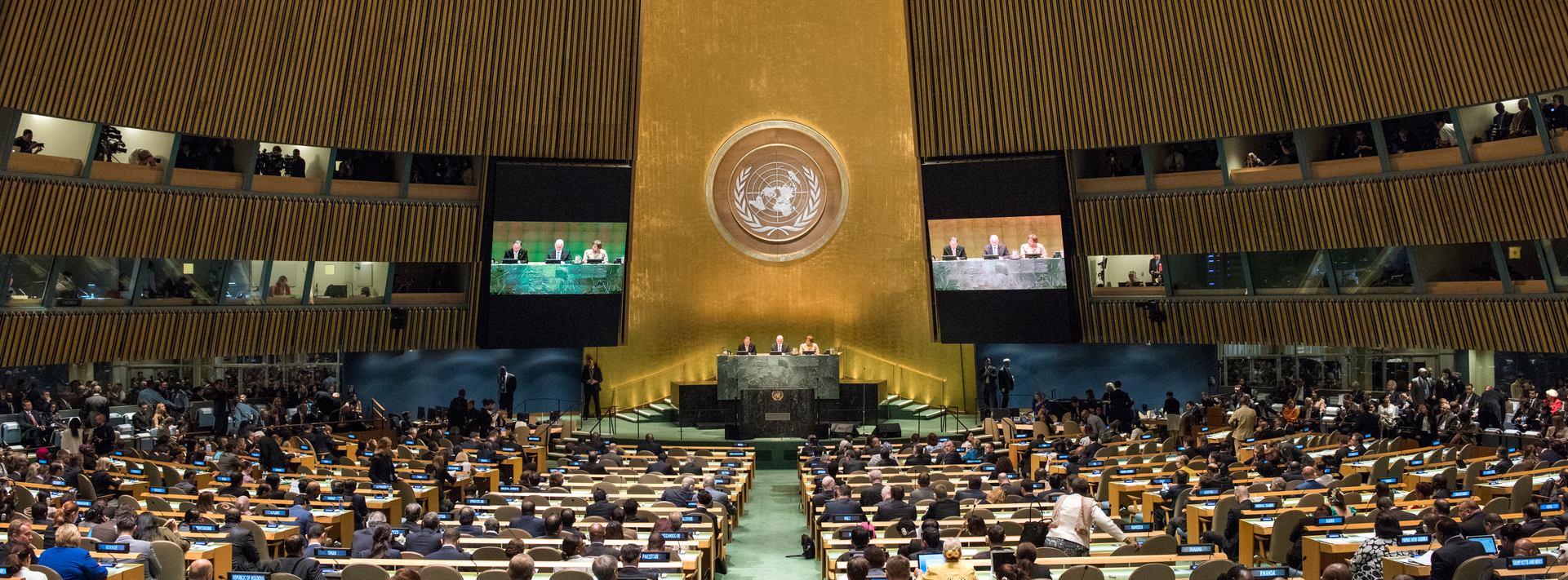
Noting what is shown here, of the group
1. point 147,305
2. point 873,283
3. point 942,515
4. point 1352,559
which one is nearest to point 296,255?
point 147,305

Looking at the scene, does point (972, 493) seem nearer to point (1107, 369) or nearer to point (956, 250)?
point (956, 250)

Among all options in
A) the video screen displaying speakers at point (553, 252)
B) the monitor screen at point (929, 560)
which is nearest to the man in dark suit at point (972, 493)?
the monitor screen at point (929, 560)

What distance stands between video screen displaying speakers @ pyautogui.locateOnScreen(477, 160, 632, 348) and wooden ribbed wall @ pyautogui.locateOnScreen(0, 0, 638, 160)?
479 mm

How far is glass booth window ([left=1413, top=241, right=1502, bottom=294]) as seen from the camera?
734 inches

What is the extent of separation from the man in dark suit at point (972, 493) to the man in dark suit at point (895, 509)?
0.93m

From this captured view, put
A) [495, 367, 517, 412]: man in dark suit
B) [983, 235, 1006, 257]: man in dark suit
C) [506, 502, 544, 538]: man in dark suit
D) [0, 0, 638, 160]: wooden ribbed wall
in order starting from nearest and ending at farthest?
1. [506, 502, 544, 538]: man in dark suit
2. [0, 0, 638, 160]: wooden ribbed wall
3. [983, 235, 1006, 257]: man in dark suit
4. [495, 367, 517, 412]: man in dark suit

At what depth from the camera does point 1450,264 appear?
19.1m

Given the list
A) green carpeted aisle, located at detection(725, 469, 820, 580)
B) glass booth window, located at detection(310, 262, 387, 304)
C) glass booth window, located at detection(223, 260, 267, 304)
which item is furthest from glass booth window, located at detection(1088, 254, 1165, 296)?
glass booth window, located at detection(223, 260, 267, 304)

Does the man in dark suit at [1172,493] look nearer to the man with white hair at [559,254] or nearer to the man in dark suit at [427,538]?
the man in dark suit at [427,538]

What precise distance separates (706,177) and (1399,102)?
12597 millimetres

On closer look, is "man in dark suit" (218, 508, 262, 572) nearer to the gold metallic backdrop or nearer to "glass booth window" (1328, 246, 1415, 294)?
the gold metallic backdrop

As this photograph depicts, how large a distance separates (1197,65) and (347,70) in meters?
14.4

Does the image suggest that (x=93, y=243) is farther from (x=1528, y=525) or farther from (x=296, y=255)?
(x=1528, y=525)

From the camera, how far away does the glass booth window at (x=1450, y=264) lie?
1866 cm
